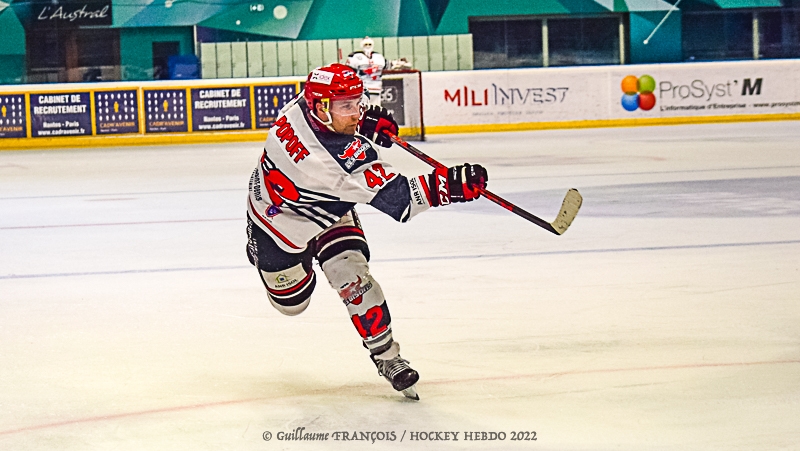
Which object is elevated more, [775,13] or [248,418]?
[775,13]

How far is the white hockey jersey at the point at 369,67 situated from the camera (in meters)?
13.9

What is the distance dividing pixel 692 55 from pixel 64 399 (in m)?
15.0

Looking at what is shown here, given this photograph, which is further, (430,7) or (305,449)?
(430,7)

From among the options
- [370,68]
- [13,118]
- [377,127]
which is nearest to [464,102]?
[370,68]

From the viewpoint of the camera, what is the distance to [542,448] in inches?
107

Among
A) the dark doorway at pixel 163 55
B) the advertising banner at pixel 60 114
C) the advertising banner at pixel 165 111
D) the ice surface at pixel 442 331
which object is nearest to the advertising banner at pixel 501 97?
the advertising banner at pixel 165 111

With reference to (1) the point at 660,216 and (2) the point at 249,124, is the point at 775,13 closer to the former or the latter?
(2) the point at 249,124

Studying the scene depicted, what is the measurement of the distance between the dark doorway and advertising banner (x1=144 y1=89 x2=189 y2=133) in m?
0.54

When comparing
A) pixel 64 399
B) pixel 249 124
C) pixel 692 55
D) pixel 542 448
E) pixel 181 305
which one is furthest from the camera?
pixel 692 55

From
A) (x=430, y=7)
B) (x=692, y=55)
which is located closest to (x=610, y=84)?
(x=692, y=55)

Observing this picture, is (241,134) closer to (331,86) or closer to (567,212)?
(567,212)

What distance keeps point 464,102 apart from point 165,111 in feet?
14.0

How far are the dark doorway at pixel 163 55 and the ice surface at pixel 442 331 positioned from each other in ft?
25.7

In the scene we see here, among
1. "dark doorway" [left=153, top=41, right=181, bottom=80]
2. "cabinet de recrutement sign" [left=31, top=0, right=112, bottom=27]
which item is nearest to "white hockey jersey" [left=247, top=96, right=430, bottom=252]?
"dark doorway" [left=153, top=41, right=181, bottom=80]
